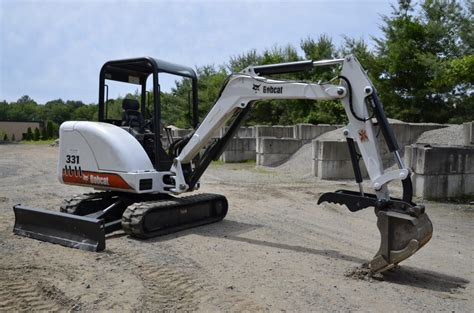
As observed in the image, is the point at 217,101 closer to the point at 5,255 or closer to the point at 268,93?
the point at 268,93

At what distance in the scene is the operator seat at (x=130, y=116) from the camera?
24.4 feet

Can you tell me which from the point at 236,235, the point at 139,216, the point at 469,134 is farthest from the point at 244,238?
the point at 469,134

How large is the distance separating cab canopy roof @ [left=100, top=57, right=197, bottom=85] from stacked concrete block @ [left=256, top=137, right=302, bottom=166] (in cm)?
1030

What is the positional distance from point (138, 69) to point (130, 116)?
838 mm

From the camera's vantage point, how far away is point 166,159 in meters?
7.20

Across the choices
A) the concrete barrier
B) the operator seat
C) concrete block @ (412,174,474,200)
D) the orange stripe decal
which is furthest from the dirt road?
the concrete barrier

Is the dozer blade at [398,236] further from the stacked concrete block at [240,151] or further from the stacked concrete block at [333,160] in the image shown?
the stacked concrete block at [240,151]

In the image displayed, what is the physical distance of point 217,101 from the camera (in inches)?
264

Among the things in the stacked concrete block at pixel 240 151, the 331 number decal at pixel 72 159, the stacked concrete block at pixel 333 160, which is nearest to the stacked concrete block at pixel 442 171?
the stacked concrete block at pixel 333 160

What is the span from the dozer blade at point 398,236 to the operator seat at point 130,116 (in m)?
4.12

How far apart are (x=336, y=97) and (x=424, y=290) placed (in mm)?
2280

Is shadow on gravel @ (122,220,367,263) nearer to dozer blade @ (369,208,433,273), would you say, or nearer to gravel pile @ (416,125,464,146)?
dozer blade @ (369,208,433,273)

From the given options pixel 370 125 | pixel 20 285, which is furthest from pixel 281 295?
pixel 20 285

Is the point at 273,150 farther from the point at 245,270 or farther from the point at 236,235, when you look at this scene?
the point at 245,270
